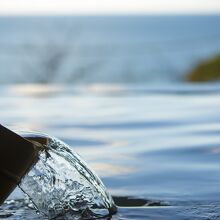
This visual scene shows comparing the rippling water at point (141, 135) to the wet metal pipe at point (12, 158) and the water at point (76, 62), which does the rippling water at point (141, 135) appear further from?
the water at point (76, 62)

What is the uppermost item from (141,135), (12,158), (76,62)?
(76,62)

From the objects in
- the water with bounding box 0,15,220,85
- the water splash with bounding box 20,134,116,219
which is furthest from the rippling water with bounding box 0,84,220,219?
the water with bounding box 0,15,220,85

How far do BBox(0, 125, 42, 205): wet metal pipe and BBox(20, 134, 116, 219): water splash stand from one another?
0.49ft

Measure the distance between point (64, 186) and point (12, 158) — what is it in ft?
0.93

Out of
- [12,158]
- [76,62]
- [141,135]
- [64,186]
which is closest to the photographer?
[12,158]

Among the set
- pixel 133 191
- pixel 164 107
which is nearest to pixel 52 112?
pixel 164 107

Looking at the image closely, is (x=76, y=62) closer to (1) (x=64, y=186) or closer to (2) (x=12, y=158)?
(1) (x=64, y=186)

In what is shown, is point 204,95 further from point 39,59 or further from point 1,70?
point 1,70

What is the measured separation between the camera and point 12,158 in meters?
1.23

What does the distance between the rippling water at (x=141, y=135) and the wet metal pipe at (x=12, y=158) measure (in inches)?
13.7

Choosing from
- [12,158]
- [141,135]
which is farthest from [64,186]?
[141,135]

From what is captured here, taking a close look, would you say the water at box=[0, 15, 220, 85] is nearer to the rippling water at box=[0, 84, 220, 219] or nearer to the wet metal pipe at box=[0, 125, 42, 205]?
the rippling water at box=[0, 84, 220, 219]

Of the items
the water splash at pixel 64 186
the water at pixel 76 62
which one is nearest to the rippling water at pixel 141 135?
the water splash at pixel 64 186

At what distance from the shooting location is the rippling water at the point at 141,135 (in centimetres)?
Answer: 177
